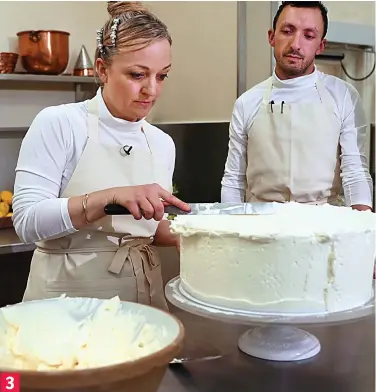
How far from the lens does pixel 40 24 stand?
9.91 ft

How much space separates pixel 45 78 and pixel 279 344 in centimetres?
209

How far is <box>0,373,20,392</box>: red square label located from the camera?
71cm

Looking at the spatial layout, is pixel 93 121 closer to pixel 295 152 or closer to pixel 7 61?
pixel 295 152

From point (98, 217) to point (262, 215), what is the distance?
0.36 m

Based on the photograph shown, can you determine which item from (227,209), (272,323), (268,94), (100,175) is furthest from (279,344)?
(268,94)

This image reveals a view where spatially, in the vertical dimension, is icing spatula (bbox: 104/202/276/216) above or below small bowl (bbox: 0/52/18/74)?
below

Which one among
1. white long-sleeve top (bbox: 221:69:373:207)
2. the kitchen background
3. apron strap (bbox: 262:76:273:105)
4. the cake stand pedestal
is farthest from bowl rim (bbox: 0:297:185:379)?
the kitchen background

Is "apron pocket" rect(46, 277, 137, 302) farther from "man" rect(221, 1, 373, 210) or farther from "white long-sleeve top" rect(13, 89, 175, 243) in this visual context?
"man" rect(221, 1, 373, 210)

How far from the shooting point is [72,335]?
2.93ft

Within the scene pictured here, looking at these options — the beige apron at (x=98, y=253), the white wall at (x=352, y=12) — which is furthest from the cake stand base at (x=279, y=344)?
the white wall at (x=352, y=12)

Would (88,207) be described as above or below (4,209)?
above

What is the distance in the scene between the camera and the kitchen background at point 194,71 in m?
2.79

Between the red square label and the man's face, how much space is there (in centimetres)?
161

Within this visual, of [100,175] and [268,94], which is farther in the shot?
[268,94]
